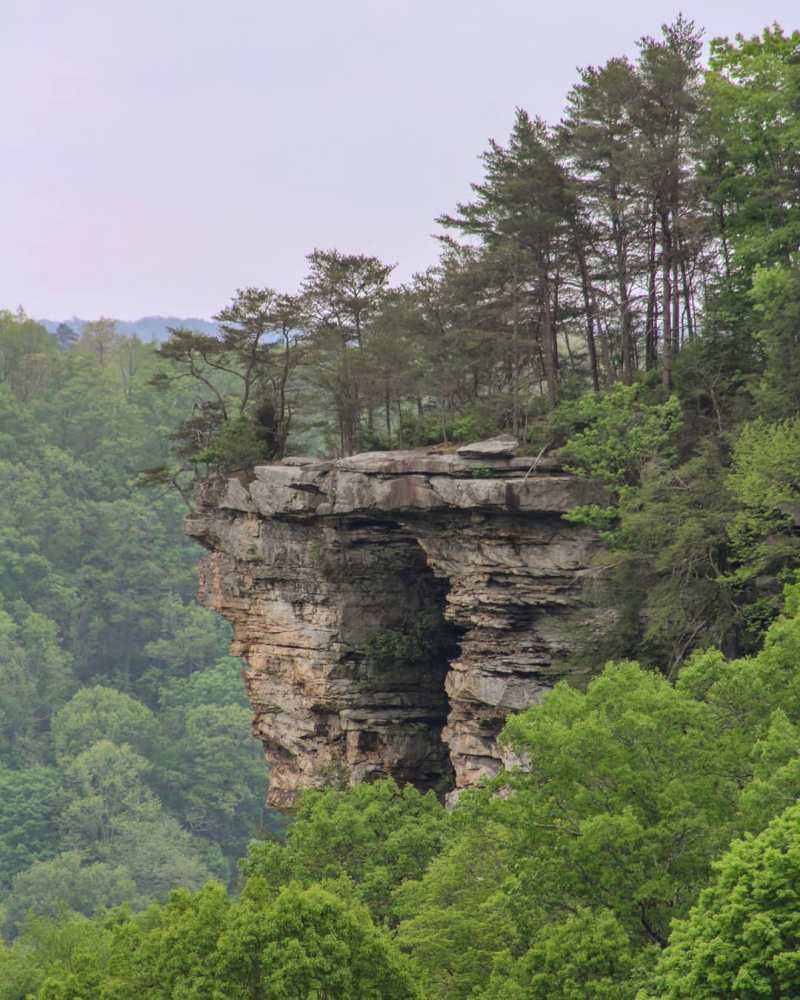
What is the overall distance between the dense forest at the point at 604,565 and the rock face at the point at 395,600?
160 cm

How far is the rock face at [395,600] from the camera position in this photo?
102 feet

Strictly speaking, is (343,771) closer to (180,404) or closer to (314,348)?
(314,348)

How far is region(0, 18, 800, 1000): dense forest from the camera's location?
54.3 feet

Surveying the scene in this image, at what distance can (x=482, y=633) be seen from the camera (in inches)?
1293

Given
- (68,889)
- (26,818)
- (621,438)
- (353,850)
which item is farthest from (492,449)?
(26,818)

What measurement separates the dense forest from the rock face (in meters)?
1.60

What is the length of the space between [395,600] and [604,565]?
853cm

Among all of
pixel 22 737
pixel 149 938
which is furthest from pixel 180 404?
pixel 149 938

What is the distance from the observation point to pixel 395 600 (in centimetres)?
3694

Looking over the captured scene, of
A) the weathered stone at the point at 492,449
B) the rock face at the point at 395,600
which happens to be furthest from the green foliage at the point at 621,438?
the weathered stone at the point at 492,449

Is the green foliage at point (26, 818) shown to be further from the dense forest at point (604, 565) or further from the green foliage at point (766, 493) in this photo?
the green foliage at point (766, 493)

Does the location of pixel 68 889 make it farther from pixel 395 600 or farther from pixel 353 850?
pixel 353 850

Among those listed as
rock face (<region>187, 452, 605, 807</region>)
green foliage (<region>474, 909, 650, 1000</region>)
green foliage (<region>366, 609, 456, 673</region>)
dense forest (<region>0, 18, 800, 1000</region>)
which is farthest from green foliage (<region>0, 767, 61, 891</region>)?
green foliage (<region>474, 909, 650, 1000</region>)

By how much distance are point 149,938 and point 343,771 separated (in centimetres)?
1913
